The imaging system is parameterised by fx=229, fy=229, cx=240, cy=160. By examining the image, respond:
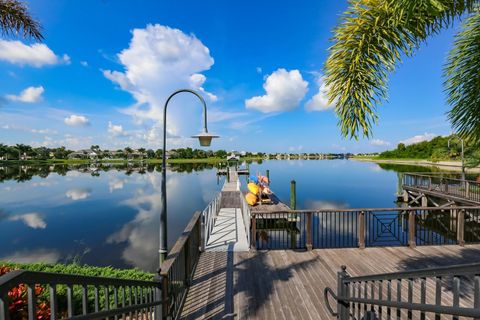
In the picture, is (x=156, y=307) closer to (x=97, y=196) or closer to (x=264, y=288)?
(x=264, y=288)

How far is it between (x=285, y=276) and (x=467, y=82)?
180 inches

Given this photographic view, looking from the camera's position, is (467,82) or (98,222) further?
(98,222)

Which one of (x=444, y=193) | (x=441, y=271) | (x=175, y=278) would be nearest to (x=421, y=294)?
(x=441, y=271)

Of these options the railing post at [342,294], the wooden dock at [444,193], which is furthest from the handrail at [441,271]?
the wooden dock at [444,193]

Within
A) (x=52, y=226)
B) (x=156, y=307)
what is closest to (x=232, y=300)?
(x=156, y=307)

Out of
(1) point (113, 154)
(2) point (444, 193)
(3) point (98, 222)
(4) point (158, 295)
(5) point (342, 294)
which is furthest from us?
(1) point (113, 154)

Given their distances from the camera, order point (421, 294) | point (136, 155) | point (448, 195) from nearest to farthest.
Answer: point (421, 294)
point (448, 195)
point (136, 155)

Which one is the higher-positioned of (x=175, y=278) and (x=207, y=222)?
(x=175, y=278)

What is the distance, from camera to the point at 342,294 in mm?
3303

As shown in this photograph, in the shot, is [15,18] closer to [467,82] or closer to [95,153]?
[467,82]

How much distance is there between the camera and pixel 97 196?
29.7 meters

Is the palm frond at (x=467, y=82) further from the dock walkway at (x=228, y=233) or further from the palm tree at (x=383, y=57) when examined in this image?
the dock walkway at (x=228, y=233)

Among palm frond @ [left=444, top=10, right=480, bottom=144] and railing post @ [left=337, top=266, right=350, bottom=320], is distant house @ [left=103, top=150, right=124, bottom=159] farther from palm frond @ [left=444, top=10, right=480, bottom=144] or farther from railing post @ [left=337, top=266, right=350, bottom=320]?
palm frond @ [left=444, top=10, right=480, bottom=144]

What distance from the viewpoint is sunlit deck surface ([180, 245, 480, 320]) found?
402 cm
